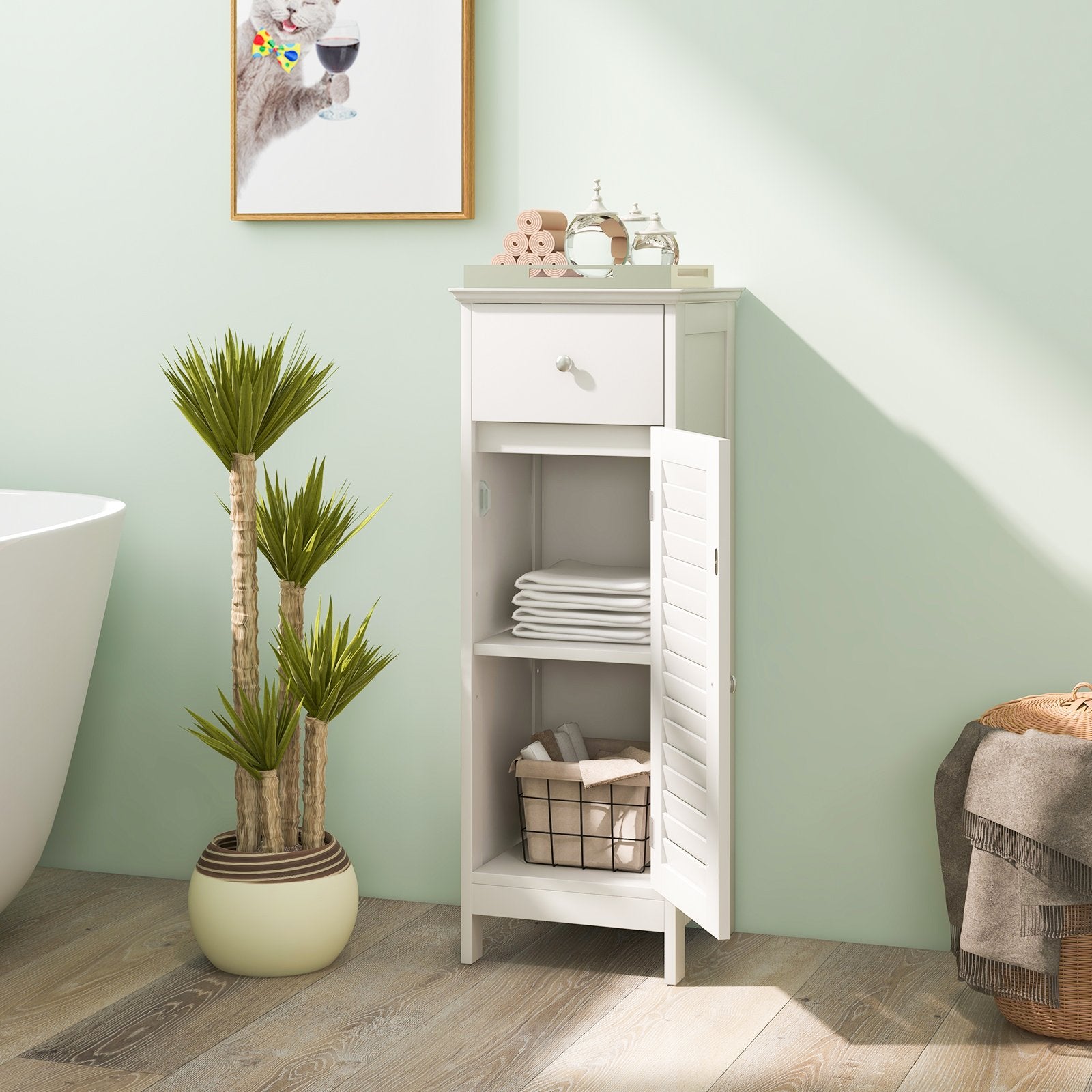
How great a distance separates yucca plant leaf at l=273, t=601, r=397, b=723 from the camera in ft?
8.07

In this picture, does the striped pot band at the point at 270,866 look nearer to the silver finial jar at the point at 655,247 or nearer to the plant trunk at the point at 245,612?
the plant trunk at the point at 245,612

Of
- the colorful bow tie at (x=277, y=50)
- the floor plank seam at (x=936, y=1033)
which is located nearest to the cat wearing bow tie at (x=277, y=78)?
the colorful bow tie at (x=277, y=50)

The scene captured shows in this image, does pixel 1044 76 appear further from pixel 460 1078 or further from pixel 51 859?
pixel 51 859

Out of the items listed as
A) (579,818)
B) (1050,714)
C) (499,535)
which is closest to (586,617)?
(499,535)

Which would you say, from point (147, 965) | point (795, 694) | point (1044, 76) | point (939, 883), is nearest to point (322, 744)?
point (147, 965)

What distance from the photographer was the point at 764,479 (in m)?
2.64

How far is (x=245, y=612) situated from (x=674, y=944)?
91cm

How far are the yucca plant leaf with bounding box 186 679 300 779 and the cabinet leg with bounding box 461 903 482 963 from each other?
419 millimetres

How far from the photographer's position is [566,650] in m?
2.47

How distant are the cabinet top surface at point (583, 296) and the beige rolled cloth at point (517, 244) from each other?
0.10 m

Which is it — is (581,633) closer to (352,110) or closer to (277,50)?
(352,110)

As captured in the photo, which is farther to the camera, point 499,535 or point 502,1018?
point 499,535

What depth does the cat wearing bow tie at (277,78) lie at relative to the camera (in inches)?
110

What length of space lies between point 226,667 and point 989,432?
5.09ft
